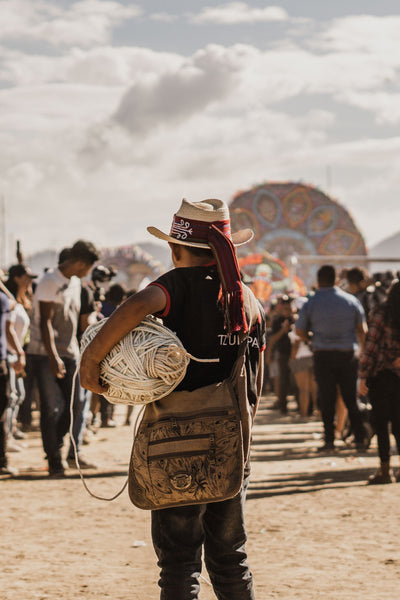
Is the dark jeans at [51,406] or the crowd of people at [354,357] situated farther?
the dark jeans at [51,406]

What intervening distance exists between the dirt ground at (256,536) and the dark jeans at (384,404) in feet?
1.33

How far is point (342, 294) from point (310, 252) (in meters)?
35.6

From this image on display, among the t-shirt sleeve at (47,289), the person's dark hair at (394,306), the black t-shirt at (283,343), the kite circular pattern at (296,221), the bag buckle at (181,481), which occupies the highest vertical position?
the kite circular pattern at (296,221)

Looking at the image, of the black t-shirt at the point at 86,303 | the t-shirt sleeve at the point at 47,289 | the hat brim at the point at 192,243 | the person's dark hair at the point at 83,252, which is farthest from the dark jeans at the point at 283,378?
the hat brim at the point at 192,243

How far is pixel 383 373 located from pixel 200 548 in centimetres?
485

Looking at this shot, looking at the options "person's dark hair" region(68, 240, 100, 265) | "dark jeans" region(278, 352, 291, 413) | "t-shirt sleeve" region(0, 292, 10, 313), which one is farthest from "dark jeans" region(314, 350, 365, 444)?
"dark jeans" region(278, 352, 291, 413)

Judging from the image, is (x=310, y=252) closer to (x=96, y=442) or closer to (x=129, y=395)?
(x=96, y=442)

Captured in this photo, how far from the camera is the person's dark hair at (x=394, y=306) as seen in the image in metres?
8.12

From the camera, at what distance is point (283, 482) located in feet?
29.2

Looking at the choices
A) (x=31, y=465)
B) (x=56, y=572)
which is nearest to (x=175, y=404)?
(x=56, y=572)

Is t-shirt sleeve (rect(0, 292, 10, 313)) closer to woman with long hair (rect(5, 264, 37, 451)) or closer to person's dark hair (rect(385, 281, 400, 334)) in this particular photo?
woman with long hair (rect(5, 264, 37, 451))

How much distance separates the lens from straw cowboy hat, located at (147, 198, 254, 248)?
3917mm

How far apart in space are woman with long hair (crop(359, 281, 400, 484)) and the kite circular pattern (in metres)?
36.9

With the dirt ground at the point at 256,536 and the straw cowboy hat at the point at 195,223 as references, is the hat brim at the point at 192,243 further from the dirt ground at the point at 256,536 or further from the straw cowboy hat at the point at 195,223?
the dirt ground at the point at 256,536
